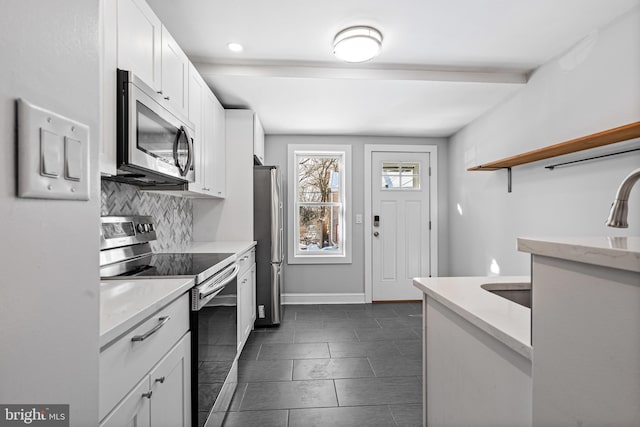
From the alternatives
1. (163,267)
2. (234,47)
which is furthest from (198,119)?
(163,267)

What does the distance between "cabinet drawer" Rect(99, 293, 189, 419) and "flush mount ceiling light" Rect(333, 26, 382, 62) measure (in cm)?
188

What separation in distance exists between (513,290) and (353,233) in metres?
2.98

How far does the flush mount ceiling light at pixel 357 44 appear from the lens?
2088 mm

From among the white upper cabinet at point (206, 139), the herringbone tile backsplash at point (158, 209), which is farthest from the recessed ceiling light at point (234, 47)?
the herringbone tile backsplash at point (158, 209)

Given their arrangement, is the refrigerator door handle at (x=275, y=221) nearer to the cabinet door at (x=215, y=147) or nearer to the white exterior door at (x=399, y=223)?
the cabinet door at (x=215, y=147)

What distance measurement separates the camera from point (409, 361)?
2521 millimetres

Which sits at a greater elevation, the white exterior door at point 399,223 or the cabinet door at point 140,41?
the cabinet door at point 140,41

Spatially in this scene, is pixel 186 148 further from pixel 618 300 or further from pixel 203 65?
pixel 618 300

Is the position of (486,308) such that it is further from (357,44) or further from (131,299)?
(357,44)

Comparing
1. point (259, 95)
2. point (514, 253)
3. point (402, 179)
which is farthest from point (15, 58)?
point (402, 179)

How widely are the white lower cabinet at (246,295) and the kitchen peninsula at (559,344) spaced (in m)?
1.70

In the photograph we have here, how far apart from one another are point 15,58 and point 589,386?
1.02 m

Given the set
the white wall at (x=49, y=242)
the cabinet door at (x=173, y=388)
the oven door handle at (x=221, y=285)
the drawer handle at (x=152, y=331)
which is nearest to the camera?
the white wall at (x=49, y=242)

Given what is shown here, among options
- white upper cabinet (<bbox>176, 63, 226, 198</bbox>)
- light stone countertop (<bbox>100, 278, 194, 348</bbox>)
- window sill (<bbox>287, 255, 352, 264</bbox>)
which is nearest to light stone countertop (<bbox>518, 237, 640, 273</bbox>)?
light stone countertop (<bbox>100, 278, 194, 348</bbox>)
